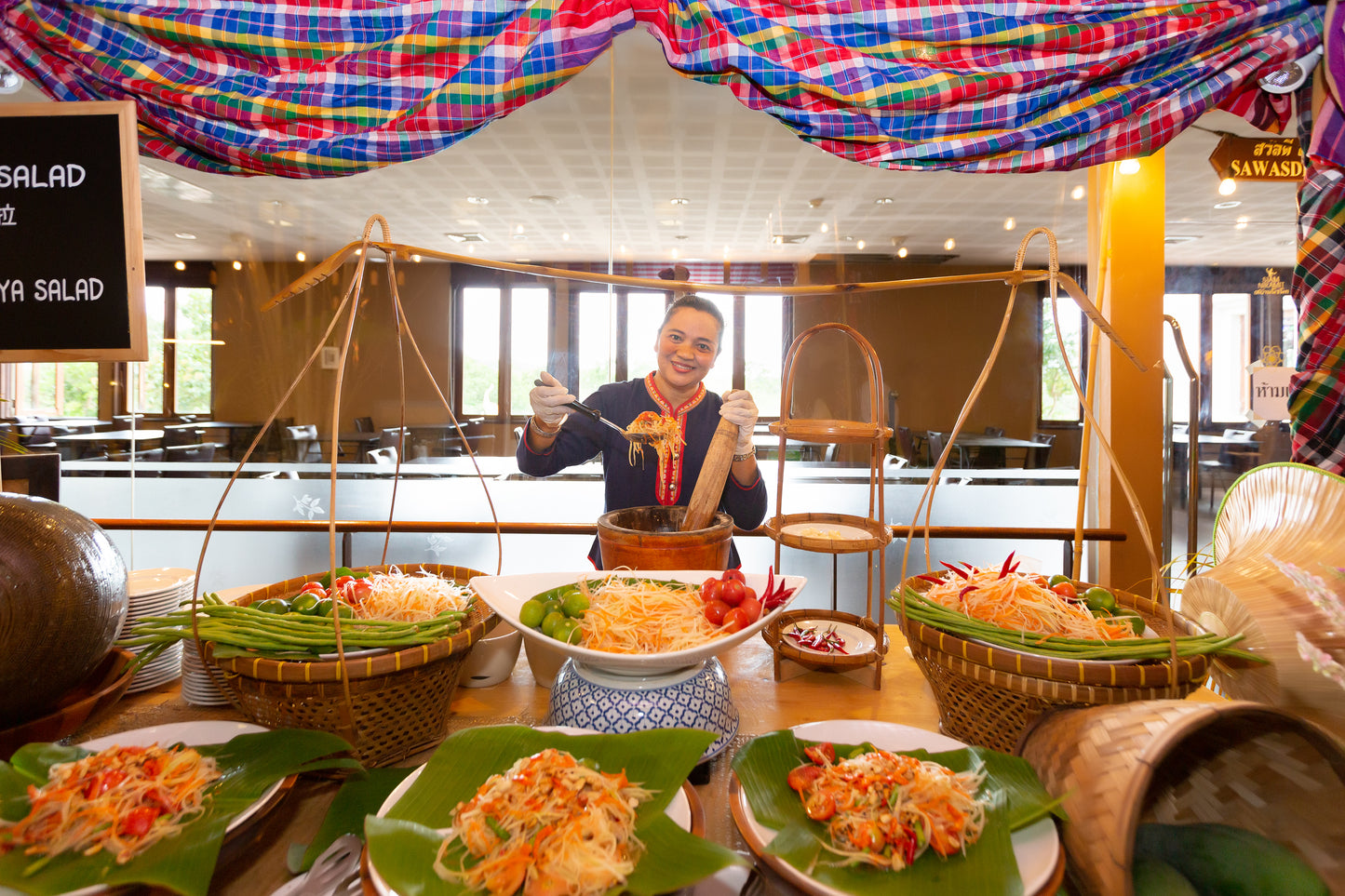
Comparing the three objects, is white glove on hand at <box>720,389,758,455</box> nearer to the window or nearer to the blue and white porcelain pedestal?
the blue and white porcelain pedestal

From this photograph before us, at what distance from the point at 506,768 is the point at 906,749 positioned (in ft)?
1.94

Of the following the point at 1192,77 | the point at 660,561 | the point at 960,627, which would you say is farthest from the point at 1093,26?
the point at 660,561

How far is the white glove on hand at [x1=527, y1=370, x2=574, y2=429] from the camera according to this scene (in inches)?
80.7

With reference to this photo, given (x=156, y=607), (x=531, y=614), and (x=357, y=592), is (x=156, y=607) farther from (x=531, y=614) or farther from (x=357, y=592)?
(x=531, y=614)

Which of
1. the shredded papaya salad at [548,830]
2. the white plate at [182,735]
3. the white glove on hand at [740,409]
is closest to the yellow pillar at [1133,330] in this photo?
the white glove on hand at [740,409]

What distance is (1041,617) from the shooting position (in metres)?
1.19

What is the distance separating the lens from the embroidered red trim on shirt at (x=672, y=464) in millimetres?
2387

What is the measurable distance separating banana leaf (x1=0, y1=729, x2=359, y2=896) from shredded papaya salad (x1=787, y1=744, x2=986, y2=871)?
0.65 m

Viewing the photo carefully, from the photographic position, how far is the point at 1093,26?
60.1 inches

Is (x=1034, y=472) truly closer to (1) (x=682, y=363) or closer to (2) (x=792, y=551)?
(2) (x=792, y=551)

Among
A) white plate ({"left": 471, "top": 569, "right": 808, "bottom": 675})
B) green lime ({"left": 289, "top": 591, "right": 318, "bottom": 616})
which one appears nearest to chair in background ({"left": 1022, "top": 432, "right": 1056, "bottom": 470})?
white plate ({"left": 471, "top": 569, "right": 808, "bottom": 675})

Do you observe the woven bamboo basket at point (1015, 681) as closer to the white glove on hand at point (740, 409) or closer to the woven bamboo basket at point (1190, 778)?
the woven bamboo basket at point (1190, 778)

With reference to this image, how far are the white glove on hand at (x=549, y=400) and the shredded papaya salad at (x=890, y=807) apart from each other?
140 centimetres

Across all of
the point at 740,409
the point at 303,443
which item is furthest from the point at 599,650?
the point at 303,443
